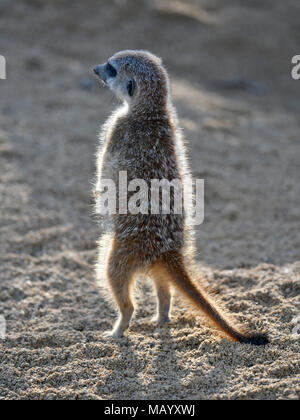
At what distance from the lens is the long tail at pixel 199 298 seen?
2.62 metres

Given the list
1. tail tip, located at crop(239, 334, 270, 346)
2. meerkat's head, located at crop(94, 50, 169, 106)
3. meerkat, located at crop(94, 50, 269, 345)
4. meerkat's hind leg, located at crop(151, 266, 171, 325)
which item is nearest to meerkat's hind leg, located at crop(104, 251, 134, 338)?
meerkat, located at crop(94, 50, 269, 345)

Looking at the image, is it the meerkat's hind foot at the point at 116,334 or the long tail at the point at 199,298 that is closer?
the long tail at the point at 199,298

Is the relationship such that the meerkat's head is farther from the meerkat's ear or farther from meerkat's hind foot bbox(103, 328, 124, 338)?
meerkat's hind foot bbox(103, 328, 124, 338)

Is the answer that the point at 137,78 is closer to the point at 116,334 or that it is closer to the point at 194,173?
the point at 116,334

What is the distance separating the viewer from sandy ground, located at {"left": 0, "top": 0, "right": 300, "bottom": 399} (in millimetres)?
2621

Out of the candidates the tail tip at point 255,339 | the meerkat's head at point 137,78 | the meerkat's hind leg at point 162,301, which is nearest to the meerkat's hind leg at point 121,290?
the meerkat's hind leg at point 162,301

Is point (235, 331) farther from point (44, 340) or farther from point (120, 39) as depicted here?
point (120, 39)

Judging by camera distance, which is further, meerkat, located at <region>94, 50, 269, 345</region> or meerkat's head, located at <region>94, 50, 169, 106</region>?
meerkat's head, located at <region>94, 50, 169, 106</region>

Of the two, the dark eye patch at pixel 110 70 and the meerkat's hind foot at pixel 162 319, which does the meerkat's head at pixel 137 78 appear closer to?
the dark eye patch at pixel 110 70

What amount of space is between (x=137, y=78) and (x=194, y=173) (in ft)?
7.23

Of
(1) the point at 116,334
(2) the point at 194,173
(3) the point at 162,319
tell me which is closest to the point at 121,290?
(1) the point at 116,334

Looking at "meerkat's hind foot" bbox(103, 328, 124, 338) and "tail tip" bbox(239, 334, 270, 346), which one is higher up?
"meerkat's hind foot" bbox(103, 328, 124, 338)

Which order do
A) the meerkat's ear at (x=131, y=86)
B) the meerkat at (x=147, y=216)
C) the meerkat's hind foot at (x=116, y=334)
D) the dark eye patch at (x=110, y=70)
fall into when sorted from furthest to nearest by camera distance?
1. the dark eye patch at (x=110, y=70)
2. the meerkat's ear at (x=131, y=86)
3. the meerkat's hind foot at (x=116, y=334)
4. the meerkat at (x=147, y=216)
